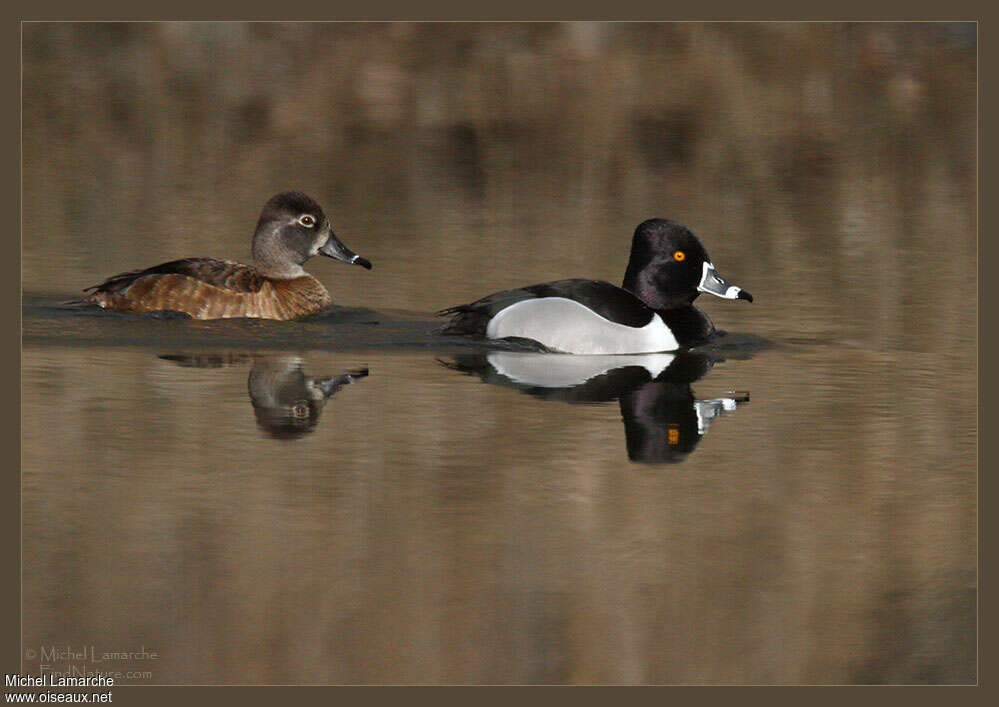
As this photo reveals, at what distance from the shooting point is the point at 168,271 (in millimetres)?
11539

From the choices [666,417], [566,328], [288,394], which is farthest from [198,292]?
[666,417]

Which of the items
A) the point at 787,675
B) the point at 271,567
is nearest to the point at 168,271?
the point at 271,567

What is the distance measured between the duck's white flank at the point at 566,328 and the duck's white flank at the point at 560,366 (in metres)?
0.08

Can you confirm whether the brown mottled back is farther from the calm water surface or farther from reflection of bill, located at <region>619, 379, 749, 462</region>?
reflection of bill, located at <region>619, 379, 749, 462</region>

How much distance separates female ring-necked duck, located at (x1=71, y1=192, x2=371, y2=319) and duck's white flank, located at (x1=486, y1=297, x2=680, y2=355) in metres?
1.34

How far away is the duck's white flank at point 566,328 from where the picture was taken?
11.3 meters

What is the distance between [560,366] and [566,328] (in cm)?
41

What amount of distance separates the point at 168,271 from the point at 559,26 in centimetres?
1259

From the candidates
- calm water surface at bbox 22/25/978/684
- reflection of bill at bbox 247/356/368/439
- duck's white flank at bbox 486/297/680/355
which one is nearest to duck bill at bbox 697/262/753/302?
calm water surface at bbox 22/25/978/684

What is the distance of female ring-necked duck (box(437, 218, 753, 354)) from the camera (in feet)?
37.1

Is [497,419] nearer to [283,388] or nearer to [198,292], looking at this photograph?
[283,388]

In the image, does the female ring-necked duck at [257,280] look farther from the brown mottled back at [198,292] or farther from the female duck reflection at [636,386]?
the female duck reflection at [636,386]

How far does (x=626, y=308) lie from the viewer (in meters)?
11.4

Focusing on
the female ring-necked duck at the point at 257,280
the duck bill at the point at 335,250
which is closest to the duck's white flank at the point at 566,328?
the female ring-necked duck at the point at 257,280
